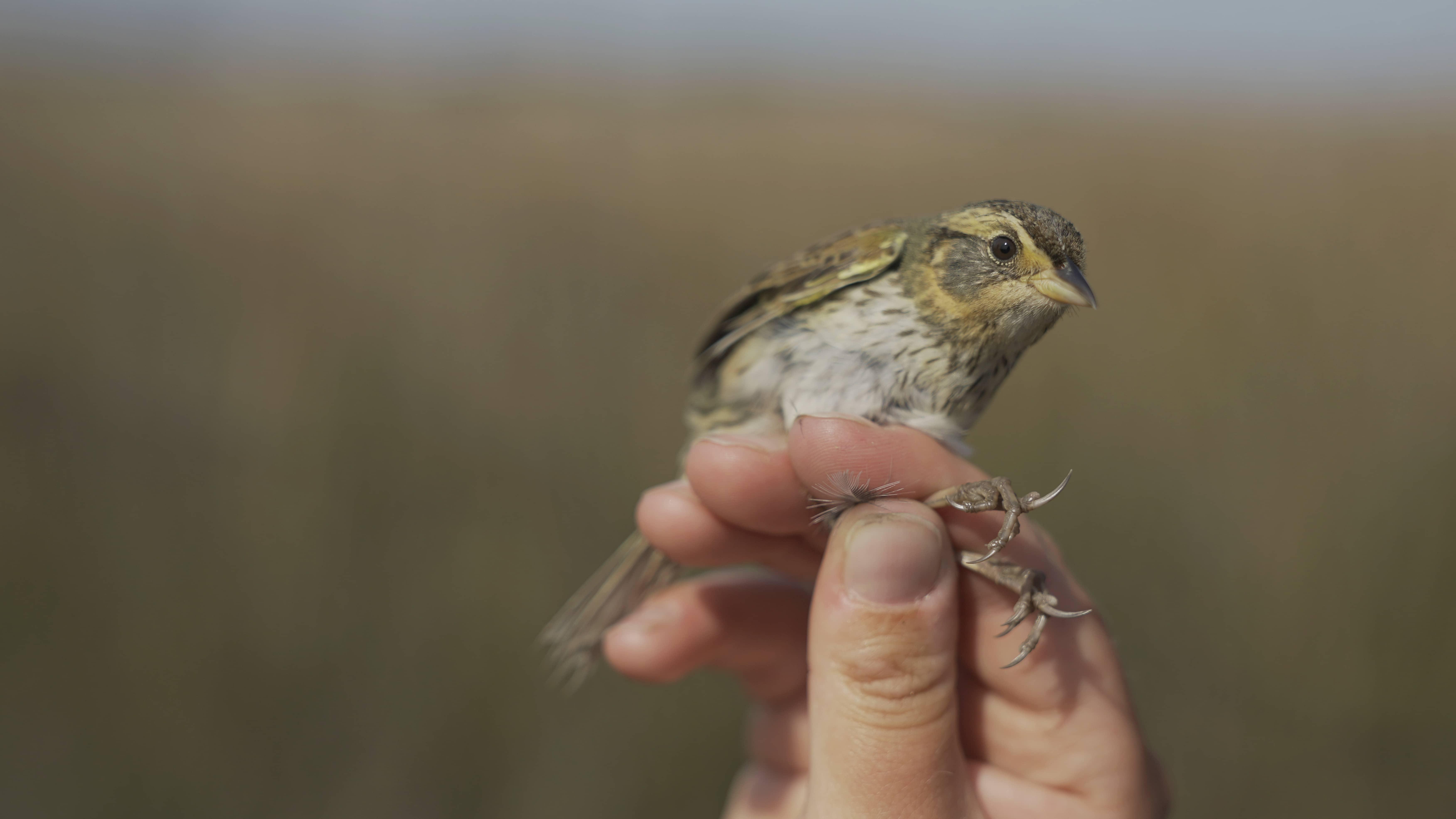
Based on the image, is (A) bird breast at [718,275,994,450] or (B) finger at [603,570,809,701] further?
(B) finger at [603,570,809,701]

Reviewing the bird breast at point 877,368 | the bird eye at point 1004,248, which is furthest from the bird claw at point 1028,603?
the bird eye at point 1004,248

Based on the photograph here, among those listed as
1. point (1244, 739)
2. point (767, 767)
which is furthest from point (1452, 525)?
point (767, 767)

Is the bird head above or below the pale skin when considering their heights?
above

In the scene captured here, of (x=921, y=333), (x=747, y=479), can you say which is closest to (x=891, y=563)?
(x=747, y=479)

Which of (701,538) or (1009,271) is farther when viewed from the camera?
(701,538)

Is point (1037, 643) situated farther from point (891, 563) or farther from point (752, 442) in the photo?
point (752, 442)

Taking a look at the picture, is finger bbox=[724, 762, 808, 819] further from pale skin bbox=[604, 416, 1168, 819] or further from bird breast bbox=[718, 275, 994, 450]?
bird breast bbox=[718, 275, 994, 450]

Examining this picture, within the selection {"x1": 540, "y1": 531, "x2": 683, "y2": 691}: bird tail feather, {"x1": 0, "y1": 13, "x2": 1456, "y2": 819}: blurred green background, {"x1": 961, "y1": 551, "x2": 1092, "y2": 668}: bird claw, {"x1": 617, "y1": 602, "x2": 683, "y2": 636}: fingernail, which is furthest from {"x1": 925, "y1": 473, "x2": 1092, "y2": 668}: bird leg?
{"x1": 0, "y1": 13, "x2": 1456, "y2": 819}: blurred green background
